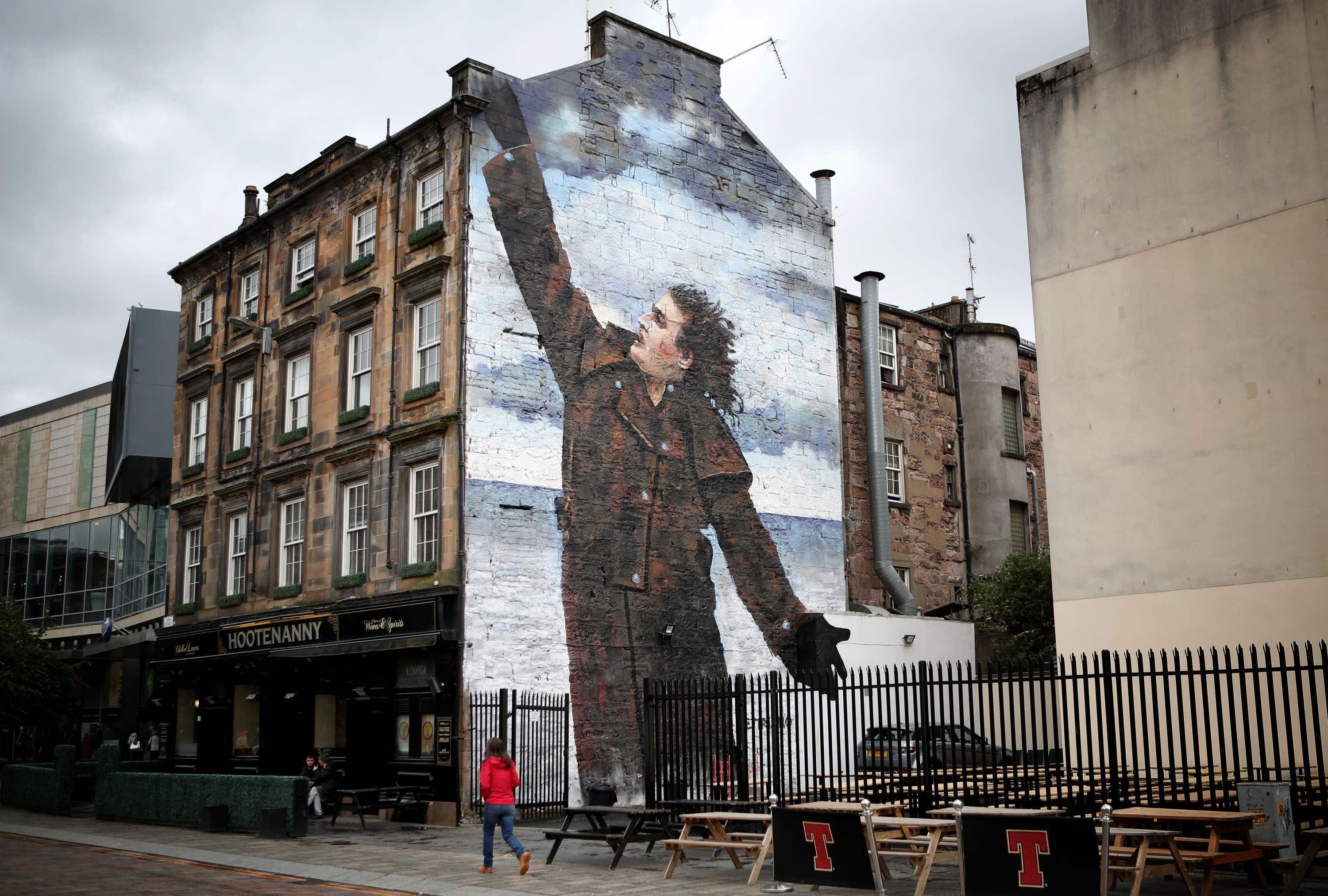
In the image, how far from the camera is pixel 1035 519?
37.0 m

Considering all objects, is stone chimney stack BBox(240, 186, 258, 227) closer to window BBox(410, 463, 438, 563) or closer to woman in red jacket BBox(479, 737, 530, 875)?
window BBox(410, 463, 438, 563)

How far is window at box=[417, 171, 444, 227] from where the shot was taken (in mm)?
25734

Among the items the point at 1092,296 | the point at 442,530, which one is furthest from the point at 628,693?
the point at 1092,296

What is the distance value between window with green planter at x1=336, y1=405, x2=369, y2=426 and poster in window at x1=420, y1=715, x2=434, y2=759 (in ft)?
21.5

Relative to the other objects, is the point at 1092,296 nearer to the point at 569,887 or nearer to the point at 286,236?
the point at 569,887

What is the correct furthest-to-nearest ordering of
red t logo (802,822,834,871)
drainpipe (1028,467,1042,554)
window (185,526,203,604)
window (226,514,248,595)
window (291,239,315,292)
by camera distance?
drainpipe (1028,467,1042,554)
window (185,526,203,604)
window (226,514,248,595)
window (291,239,315,292)
red t logo (802,822,834,871)

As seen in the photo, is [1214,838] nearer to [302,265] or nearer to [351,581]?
[351,581]

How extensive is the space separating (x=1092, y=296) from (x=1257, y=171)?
9.81ft

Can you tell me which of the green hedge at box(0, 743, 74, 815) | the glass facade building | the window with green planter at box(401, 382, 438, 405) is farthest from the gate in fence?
the glass facade building

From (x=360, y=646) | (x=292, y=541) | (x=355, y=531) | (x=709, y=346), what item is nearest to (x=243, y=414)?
(x=292, y=541)

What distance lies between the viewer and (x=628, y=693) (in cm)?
2517

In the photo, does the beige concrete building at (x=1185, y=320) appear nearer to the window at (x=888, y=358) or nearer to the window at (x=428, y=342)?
the window at (x=428, y=342)

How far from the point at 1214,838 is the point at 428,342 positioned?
59.5 feet

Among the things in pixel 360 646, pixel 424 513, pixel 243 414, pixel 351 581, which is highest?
pixel 243 414
